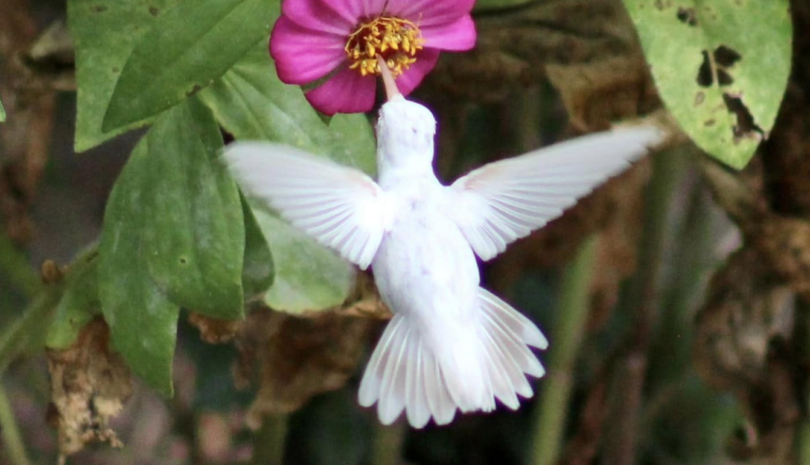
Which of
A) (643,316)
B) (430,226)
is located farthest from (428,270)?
(643,316)

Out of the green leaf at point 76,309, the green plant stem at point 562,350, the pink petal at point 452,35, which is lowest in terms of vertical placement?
the green plant stem at point 562,350

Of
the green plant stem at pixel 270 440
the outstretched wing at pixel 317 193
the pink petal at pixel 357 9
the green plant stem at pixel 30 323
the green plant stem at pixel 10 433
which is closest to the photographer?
the outstretched wing at pixel 317 193

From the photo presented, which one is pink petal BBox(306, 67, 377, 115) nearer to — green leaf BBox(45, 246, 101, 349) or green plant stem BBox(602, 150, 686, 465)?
green leaf BBox(45, 246, 101, 349)

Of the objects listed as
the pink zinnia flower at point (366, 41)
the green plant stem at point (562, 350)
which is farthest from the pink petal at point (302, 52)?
A: the green plant stem at point (562, 350)

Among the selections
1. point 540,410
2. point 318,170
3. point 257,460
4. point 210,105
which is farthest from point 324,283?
point 540,410

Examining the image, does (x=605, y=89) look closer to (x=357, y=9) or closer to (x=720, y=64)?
(x=720, y=64)

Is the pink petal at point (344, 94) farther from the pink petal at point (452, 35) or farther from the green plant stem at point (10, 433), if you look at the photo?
the green plant stem at point (10, 433)

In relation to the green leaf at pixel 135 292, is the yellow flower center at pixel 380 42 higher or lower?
higher

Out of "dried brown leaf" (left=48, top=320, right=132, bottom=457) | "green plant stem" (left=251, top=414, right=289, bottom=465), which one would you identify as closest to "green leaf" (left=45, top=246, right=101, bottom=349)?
"dried brown leaf" (left=48, top=320, right=132, bottom=457)
